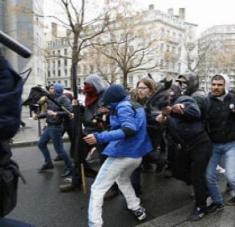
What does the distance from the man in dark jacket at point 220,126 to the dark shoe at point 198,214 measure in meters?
0.16

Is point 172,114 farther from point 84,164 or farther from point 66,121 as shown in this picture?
point 66,121

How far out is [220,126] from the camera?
4172 millimetres

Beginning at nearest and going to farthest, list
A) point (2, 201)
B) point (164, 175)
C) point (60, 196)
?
point (2, 201) → point (60, 196) → point (164, 175)

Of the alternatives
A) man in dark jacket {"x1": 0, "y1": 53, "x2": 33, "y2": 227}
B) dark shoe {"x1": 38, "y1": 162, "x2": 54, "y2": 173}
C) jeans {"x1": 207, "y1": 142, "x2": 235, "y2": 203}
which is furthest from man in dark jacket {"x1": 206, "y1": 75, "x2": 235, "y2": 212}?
dark shoe {"x1": 38, "y1": 162, "x2": 54, "y2": 173}

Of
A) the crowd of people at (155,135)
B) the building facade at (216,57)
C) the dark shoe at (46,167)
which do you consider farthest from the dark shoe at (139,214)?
the building facade at (216,57)

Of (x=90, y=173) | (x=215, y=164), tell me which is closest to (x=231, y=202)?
(x=215, y=164)

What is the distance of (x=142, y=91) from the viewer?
4.71 metres

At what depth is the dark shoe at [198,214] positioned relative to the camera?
403 centimetres

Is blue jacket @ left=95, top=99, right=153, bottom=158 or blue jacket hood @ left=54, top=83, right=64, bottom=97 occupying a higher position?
blue jacket hood @ left=54, top=83, right=64, bottom=97

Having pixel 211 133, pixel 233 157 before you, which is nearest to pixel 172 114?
pixel 211 133

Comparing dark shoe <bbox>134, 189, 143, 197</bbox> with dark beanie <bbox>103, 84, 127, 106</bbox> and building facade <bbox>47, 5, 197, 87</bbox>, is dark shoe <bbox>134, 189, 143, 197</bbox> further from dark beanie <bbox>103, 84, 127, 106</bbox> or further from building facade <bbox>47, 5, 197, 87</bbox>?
building facade <bbox>47, 5, 197, 87</bbox>

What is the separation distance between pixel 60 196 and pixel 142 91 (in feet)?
6.48

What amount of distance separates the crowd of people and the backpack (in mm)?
1630

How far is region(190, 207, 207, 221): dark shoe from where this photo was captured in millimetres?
4027
